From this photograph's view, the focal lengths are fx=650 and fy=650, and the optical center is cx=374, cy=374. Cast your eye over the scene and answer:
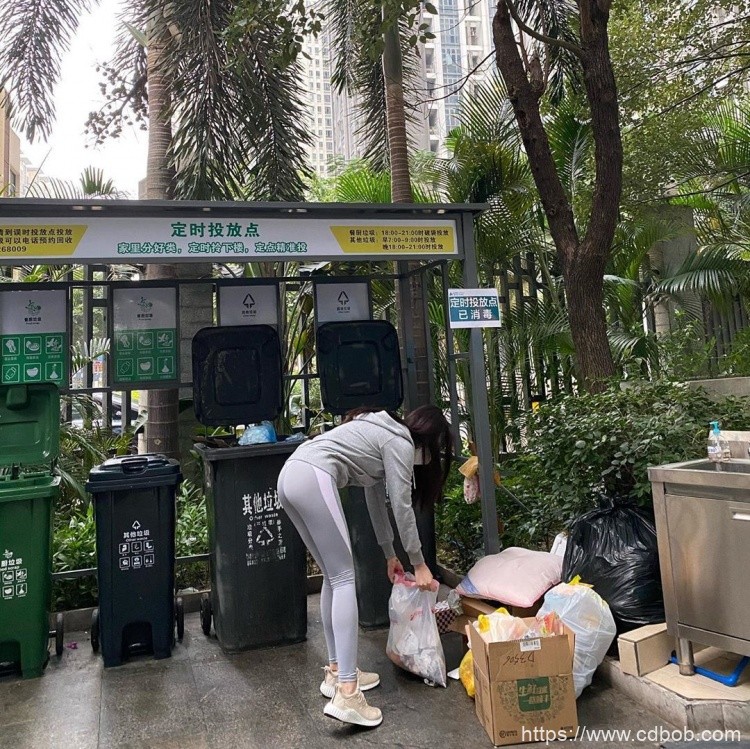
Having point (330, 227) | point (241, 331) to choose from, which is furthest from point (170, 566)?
point (330, 227)

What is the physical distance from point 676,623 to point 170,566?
274 cm

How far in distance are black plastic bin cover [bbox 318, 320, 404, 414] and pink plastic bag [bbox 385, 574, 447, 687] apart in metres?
1.76

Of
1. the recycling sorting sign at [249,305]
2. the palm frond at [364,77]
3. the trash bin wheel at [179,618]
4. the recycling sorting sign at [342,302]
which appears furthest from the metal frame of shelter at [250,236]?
the palm frond at [364,77]

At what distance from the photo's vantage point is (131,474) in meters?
3.77

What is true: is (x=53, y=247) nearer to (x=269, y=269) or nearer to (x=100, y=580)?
(x=100, y=580)

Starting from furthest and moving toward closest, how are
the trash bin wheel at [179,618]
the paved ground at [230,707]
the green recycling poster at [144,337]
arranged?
the green recycling poster at [144,337]
the trash bin wheel at [179,618]
the paved ground at [230,707]

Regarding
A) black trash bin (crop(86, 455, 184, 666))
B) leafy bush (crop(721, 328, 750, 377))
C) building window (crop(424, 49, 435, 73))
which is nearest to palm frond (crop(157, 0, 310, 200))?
black trash bin (crop(86, 455, 184, 666))

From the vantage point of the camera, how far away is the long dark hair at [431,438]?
3.27 m

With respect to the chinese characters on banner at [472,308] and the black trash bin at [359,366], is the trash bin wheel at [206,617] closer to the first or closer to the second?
the black trash bin at [359,366]

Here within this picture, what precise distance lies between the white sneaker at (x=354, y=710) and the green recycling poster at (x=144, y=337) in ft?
8.75

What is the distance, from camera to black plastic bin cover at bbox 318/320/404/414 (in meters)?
4.86

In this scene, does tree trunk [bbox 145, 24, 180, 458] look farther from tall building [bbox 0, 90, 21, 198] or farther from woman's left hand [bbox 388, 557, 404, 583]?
tall building [bbox 0, 90, 21, 198]

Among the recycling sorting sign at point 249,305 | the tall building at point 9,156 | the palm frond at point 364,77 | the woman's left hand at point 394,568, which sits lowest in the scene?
the woman's left hand at point 394,568

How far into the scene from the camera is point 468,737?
283cm
